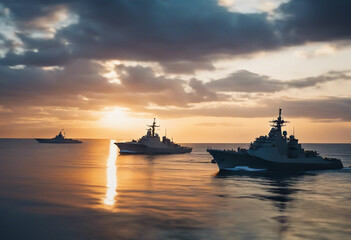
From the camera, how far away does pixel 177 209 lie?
1183 inches

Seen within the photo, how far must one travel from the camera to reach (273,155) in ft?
203

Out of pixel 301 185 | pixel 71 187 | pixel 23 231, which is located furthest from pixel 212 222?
pixel 301 185

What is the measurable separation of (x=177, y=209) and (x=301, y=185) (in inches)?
1032

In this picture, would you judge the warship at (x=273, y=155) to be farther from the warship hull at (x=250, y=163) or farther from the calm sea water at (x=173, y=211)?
the calm sea water at (x=173, y=211)

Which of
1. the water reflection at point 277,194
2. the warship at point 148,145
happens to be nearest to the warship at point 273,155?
the water reflection at point 277,194

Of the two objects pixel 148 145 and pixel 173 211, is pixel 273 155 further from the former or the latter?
pixel 148 145

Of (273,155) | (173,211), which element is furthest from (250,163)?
(173,211)

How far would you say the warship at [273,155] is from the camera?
61594mm

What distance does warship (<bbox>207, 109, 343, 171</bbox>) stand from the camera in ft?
202

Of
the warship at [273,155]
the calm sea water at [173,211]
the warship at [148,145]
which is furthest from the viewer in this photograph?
the warship at [148,145]

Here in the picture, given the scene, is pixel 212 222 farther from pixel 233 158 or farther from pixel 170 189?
pixel 233 158

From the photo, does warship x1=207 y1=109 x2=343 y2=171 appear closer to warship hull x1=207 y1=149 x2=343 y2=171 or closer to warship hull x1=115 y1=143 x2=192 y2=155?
warship hull x1=207 y1=149 x2=343 y2=171

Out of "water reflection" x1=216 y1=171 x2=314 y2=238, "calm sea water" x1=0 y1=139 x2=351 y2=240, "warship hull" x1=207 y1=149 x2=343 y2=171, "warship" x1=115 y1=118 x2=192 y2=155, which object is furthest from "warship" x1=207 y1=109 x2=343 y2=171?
"warship" x1=115 y1=118 x2=192 y2=155

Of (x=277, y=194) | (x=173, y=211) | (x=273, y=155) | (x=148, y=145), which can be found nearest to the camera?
(x=173, y=211)
